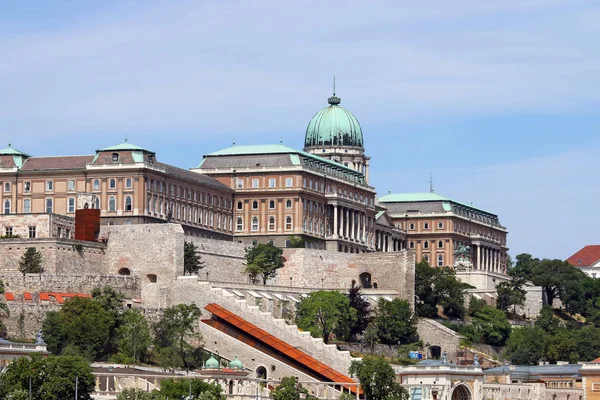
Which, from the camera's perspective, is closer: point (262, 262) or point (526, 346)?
point (526, 346)

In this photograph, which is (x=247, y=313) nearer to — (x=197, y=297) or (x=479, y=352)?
(x=197, y=297)

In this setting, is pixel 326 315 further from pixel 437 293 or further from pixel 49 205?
pixel 49 205

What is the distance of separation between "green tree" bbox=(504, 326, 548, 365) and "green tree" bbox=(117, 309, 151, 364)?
1673 inches

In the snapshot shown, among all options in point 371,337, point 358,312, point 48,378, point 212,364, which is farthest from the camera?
point 358,312

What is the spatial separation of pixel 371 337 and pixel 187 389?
42241 millimetres

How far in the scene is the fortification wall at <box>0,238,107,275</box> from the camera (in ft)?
547

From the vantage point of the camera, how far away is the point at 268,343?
160250 mm

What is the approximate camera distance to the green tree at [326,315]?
17188 centimetres

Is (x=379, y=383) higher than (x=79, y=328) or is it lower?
lower

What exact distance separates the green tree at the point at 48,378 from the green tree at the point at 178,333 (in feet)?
72.9

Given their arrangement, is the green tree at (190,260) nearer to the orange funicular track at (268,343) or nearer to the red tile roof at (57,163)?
the orange funicular track at (268,343)

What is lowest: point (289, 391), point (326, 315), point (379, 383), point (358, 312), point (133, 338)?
point (289, 391)

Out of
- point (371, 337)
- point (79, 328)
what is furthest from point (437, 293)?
point (79, 328)

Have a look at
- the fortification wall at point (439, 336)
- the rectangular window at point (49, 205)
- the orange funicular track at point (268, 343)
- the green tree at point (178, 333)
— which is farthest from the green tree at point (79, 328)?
the fortification wall at point (439, 336)
